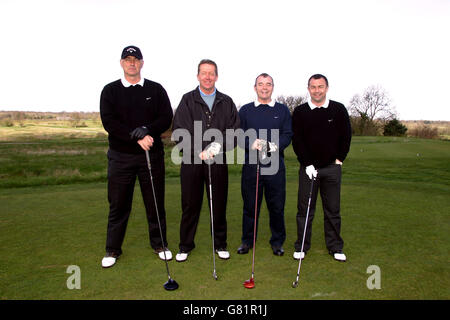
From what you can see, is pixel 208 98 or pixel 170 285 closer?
pixel 170 285

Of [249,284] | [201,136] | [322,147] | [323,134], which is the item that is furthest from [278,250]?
[201,136]

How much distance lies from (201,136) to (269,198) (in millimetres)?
1045

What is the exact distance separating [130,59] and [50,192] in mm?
4181

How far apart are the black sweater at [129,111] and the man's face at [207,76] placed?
502 mm

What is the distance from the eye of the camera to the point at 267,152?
380cm

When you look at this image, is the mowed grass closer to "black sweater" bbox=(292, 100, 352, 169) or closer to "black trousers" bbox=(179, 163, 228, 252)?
"black trousers" bbox=(179, 163, 228, 252)

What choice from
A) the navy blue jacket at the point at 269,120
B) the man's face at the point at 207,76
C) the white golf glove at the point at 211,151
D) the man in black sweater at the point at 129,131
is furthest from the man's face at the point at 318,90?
the man in black sweater at the point at 129,131

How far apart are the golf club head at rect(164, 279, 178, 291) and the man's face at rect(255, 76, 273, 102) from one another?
212cm

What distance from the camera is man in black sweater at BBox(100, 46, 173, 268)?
3564mm

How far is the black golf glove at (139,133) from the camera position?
3.41 meters

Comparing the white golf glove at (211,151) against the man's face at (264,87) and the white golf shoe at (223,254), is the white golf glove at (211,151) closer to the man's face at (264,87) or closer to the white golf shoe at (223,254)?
the man's face at (264,87)

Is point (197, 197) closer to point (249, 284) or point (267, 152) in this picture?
point (267, 152)
